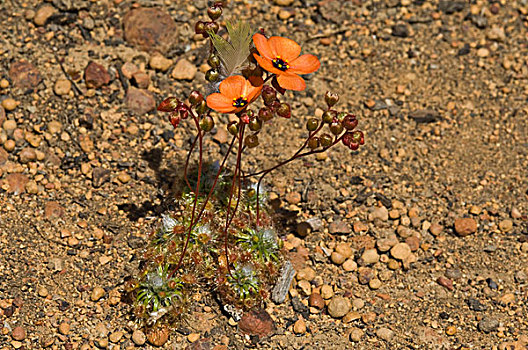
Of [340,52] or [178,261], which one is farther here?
[340,52]

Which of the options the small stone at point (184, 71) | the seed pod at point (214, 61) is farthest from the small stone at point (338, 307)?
the small stone at point (184, 71)

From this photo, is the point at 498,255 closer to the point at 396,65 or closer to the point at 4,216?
the point at 396,65

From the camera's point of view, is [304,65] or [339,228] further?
[339,228]

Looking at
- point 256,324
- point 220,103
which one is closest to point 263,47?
point 220,103

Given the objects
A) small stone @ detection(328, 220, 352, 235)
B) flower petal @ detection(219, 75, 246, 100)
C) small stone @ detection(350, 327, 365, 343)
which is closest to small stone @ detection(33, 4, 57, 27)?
flower petal @ detection(219, 75, 246, 100)

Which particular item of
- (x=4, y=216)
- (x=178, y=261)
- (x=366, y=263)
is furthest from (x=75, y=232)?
(x=366, y=263)

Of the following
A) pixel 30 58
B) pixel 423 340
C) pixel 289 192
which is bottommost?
pixel 423 340

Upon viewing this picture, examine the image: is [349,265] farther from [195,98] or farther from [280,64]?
[195,98]
